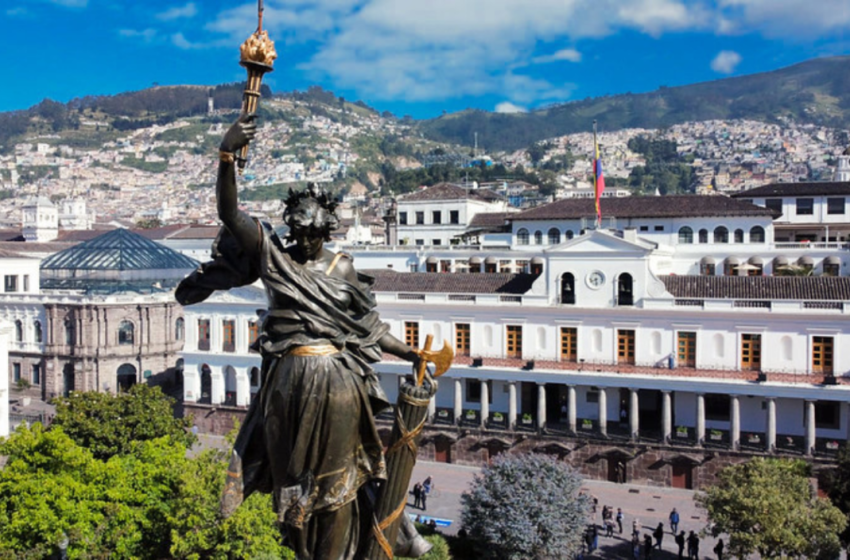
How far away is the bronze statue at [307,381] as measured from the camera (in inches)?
273

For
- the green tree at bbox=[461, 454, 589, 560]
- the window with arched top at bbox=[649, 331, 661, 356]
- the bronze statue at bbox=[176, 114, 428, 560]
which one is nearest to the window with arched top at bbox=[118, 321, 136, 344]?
the window with arched top at bbox=[649, 331, 661, 356]

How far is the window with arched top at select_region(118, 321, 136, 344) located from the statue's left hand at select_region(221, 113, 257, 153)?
165 feet

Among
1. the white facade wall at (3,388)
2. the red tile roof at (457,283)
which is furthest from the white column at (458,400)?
the white facade wall at (3,388)

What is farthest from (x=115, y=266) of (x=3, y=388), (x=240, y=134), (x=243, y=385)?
(x=240, y=134)

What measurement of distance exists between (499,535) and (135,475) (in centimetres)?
1042

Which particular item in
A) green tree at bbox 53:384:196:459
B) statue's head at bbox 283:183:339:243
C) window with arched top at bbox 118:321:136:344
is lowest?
green tree at bbox 53:384:196:459

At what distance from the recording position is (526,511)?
23.1m

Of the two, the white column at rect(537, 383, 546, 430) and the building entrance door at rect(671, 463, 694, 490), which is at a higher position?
the white column at rect(537, 383, 546, 430)

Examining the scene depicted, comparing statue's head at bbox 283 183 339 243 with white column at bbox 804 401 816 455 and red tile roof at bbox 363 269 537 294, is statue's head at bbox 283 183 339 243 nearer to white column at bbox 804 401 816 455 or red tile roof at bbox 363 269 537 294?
white column at bbox 804 401 816 455

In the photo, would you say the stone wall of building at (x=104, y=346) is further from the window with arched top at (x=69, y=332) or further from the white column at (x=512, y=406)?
the white column at (x=512, y=406)

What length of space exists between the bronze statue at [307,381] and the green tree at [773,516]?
17835mm

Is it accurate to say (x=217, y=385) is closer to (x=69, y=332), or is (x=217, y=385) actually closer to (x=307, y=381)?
(x=69, y=332)

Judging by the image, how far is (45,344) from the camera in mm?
Result: 53906

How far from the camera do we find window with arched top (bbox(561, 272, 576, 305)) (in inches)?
1560
